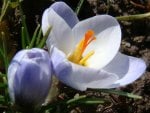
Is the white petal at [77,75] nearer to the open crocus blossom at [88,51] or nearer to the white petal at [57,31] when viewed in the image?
the open crocus blossom at [88,51]

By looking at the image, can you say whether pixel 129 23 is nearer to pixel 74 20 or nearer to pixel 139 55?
pixel 139 55

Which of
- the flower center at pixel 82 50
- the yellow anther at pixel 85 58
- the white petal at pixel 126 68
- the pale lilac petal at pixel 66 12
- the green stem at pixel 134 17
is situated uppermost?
the pale lilac petal at pixel 66 12

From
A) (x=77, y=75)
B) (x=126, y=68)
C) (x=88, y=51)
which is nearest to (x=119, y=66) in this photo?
(x=126, y=68)

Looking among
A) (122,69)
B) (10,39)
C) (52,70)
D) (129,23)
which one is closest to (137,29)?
(129,23)

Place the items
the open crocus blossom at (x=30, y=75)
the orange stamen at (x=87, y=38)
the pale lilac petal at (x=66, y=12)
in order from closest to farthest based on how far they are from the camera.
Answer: the open crocus blossom at (x=30, y=75) < the orange stamen at (x=87, y=38) < the pale lilac petal at (x=66, y=12)

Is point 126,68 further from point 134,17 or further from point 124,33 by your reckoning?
point 124,33

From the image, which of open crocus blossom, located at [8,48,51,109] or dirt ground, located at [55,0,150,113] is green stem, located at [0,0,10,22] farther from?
open crocus blossom, located at [8,48,51,109]

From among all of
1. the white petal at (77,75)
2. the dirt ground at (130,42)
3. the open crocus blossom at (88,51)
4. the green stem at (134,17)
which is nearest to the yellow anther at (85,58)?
the open crocus blossom at (88,51)
